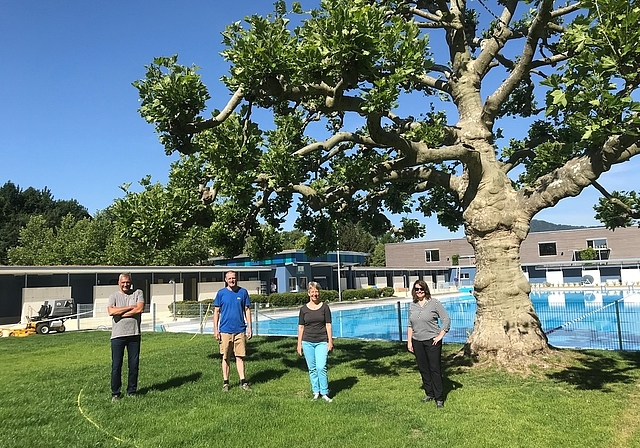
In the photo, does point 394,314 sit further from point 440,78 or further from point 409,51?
point 409,51

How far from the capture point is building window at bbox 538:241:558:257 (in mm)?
57531

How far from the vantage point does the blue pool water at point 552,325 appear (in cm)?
1566

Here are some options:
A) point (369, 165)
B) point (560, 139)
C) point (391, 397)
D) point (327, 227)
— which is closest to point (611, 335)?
point (560, 139)

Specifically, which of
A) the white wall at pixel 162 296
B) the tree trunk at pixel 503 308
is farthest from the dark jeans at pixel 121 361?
the white wall at pixel 162 296

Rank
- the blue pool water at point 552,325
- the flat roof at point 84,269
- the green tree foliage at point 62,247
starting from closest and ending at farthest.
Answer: the blue pool water at point 552,325 < the flat roof at point 84,269 < the green tree foliage at point 62,247

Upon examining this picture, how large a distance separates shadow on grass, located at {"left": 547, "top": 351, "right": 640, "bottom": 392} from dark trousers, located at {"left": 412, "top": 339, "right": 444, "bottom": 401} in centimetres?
231

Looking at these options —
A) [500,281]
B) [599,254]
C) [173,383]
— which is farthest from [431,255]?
[173,383]

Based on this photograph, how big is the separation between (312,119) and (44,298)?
75.9ft

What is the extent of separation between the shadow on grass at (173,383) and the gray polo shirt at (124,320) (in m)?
1.03

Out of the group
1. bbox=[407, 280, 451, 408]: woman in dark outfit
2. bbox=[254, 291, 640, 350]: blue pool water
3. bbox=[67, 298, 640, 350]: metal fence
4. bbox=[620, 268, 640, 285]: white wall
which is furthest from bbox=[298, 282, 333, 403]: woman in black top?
bbox=[620, 268, 640, 285]: white wall

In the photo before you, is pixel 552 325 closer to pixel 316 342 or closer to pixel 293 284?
pixel 316 342

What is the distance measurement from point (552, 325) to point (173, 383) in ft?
59.8

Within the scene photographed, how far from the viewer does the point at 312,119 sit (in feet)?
41.6

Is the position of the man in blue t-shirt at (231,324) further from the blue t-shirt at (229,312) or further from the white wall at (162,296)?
the white wall at (162,296)
